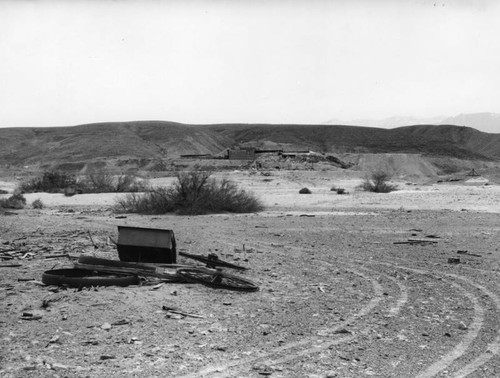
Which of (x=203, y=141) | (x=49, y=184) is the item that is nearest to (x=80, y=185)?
(x=49, y=184)

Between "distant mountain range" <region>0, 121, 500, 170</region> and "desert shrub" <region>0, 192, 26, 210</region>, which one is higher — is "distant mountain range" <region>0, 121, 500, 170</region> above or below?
above

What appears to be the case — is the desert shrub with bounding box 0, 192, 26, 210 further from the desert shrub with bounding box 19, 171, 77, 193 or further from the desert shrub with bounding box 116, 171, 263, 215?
the desert shrub with bounding box 19, 171, 77, 193

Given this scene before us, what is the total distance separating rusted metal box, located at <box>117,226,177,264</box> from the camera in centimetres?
920

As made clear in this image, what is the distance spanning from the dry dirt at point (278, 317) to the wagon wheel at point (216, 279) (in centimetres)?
12

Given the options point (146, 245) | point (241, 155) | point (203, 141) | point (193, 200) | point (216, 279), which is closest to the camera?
point (216, 279)

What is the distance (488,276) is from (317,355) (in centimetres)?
499

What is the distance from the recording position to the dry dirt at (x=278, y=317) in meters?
5.48

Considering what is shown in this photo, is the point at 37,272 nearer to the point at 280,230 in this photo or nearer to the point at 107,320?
the point at 107,320

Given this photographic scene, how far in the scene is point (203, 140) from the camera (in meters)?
130

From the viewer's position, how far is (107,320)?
6586 millimetres

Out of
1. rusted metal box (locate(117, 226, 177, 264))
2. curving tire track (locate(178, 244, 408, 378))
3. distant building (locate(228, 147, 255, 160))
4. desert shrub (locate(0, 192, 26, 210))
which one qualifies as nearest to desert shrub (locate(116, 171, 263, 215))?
desert shrub (locate(0, 192, 26, 210))

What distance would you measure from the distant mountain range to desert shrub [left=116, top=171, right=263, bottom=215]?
2500 inches

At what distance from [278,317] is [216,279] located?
1.60 metres

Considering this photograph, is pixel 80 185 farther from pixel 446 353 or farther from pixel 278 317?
pixel 446 353
